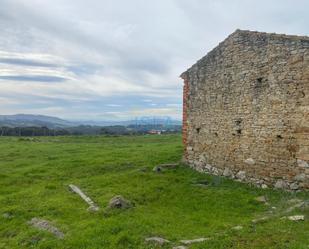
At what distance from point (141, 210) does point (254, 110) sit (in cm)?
617

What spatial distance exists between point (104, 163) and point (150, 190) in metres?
7.17

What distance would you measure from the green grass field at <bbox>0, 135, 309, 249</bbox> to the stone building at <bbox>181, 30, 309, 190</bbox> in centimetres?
86

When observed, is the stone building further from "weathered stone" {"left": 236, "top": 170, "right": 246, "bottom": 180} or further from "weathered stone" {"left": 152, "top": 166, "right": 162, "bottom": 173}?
"weathered stone" {"left": 152, "top": 166, "right": 162, "bottom": 173}

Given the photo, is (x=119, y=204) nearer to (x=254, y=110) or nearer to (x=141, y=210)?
(x=141, y=210)

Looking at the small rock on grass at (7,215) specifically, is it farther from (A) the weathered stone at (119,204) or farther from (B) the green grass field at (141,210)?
(A) the weathered stone at (119,204)

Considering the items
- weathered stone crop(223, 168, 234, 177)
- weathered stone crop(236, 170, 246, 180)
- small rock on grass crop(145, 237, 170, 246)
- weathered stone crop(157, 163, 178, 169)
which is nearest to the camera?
small rock on grass crop(145, 237, 170, 246)

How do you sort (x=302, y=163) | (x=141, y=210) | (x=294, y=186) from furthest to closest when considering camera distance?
(x=294, y=186) → (x=302, y=163) → (x=141, y=210)

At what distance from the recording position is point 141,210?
37.8 ft

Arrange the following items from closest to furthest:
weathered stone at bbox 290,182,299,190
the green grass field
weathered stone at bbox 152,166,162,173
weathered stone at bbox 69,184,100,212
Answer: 1. the green grass field
2. weathered stone at bbox 69,184,100,212
3. weathered stone at bbox 290,182,299,190
4. weathered stone at bbox 152,166,162,173

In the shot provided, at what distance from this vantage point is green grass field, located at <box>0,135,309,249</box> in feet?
29.6

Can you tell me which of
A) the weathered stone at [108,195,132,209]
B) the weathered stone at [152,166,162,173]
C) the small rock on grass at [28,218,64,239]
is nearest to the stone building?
the weathered stone at [152,166,162,173]

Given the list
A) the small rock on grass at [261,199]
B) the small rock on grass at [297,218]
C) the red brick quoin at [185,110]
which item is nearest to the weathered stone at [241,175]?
the small rock on grass at [261,199]

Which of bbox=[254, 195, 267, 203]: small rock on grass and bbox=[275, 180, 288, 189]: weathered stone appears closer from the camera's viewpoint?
bbox=[254, 195, 267, 203]: small rock on grass

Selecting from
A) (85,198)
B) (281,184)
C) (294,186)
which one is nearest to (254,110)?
(281,184)
